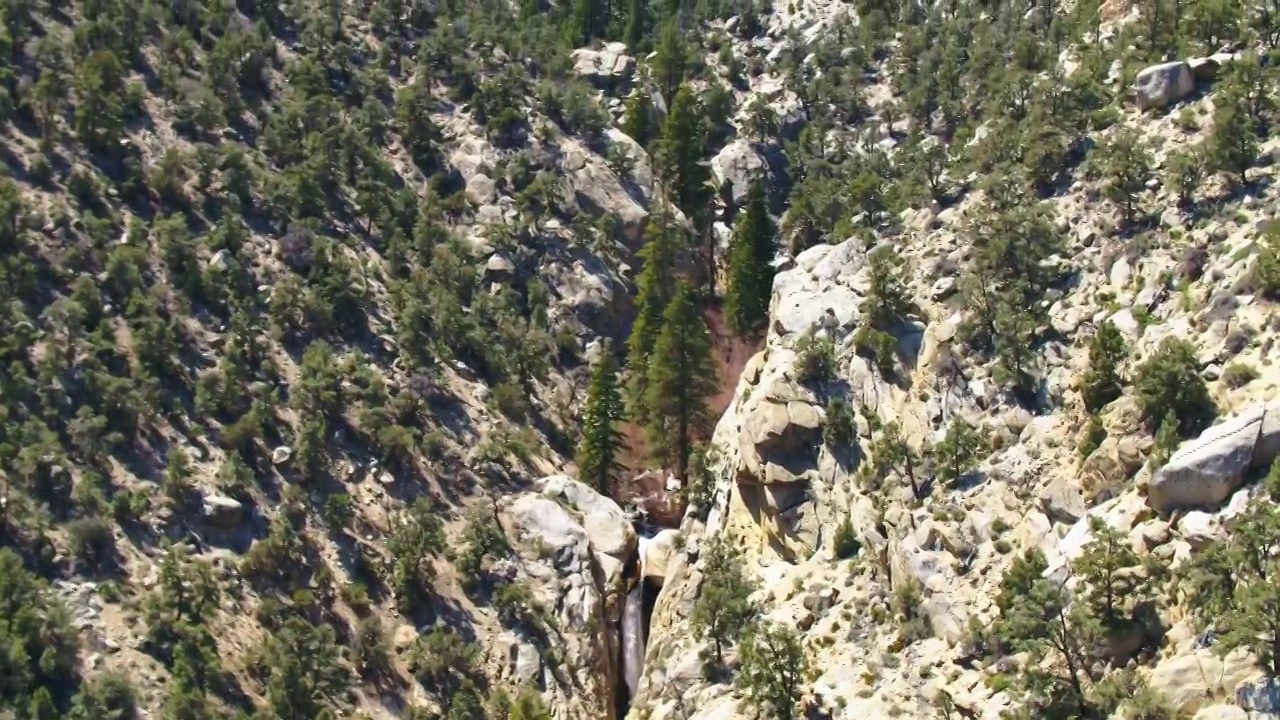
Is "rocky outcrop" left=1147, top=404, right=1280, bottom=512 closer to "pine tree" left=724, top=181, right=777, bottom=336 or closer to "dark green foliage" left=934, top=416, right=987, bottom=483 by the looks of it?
"dark green foliage" left=934, top=416, right=987, bottom=483

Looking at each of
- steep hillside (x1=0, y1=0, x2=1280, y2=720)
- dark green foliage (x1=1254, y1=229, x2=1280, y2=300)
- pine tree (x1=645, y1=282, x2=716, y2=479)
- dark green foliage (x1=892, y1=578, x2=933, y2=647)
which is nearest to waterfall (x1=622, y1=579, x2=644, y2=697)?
steep hillside (x1=0, y1=0, x2=1280, y2=720)

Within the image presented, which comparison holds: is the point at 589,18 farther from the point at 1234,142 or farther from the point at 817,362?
the point at 1234,142

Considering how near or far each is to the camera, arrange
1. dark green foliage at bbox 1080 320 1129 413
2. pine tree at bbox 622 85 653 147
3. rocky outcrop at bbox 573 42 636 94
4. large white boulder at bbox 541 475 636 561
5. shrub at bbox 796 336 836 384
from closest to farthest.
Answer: dark green foliage at bbox 1080 320 1129 413 < shrub at bbox 796 336 836 384 < large white boulder at bbox 541 475 636 561 < pine tree at bbox 622 85 653 147 < rocky outcrop at bbox 573 42 636 94


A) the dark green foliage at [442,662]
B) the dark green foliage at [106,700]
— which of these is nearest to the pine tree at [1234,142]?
the dark green foliage at [442,662]

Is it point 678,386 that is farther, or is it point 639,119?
point 639,119

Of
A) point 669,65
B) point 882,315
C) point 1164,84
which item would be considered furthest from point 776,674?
point 669,65

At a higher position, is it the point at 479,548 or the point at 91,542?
the point at 91,542

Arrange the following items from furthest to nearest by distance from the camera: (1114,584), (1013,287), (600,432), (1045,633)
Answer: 1. (600,432)
2. (1013,287)
3. (1045,633)
4. (1114,584)
